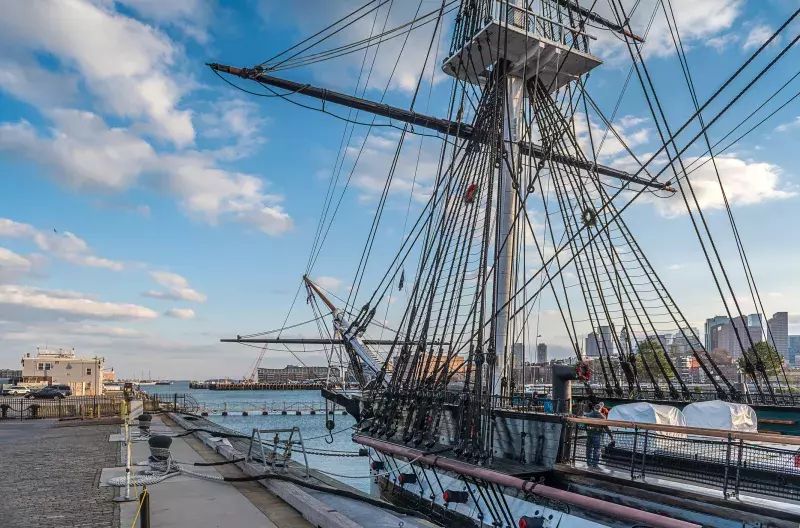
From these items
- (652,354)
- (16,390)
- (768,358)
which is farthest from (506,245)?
(16,390)

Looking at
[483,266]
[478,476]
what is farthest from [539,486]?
[483,266]

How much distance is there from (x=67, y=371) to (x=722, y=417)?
251ft

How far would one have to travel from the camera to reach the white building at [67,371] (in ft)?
222

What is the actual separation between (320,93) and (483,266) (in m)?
9.16

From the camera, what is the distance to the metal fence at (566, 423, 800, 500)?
25.2ft

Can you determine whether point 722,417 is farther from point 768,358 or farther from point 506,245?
point 768,358

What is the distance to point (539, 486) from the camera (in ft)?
27.3

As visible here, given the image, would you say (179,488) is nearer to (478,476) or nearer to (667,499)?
(478,476)

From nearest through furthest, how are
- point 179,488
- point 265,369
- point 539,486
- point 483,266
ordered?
point 539,486
point 179,488
point 483,266
point 265,369

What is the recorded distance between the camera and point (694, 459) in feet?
28.5

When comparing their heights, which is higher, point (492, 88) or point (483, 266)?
point (492, 88)

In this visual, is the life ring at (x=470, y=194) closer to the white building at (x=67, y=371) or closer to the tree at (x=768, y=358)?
the tree at (x=768, y=358)

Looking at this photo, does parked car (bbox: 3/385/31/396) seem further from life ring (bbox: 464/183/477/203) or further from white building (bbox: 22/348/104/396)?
life ring (bbox: 464/183/477/203)

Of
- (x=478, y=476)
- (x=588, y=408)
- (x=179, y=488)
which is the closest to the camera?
(x=478, y=476)
